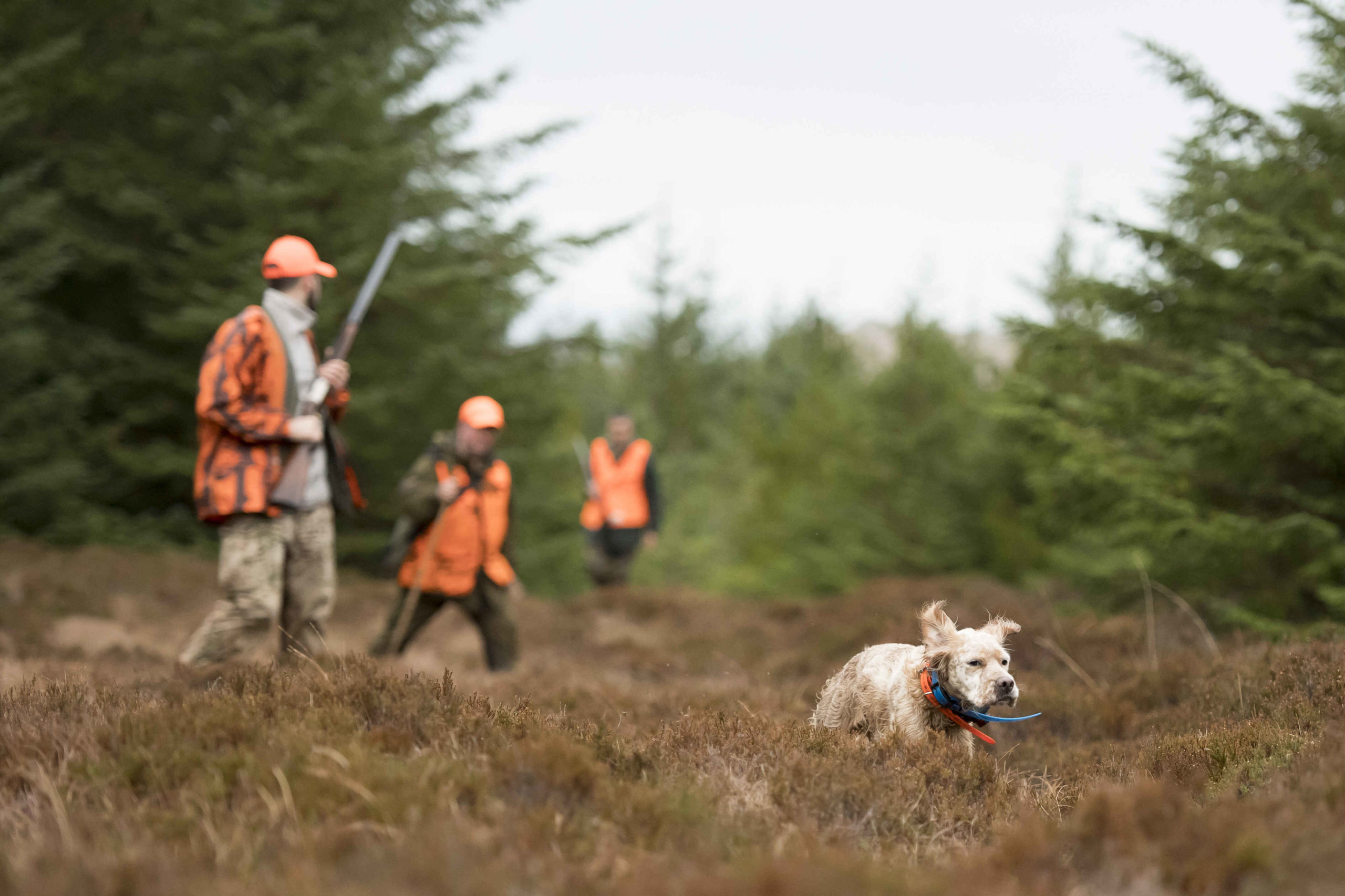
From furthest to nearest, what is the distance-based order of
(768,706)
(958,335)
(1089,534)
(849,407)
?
(958,335) < (849,407) < (1089,534) < (768,706)

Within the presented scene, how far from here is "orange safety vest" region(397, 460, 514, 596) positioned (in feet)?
24.0

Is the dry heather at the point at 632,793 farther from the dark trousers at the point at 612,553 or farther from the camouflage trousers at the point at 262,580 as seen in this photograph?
the dark trousers at the point at 612,553

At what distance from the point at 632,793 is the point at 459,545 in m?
4.64

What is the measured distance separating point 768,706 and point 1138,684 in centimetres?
212

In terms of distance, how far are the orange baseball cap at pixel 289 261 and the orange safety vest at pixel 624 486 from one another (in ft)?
24.5

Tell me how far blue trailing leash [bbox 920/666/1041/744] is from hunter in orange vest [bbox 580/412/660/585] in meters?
9.23

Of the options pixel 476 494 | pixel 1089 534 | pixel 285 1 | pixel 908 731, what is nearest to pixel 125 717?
pixel 908 731

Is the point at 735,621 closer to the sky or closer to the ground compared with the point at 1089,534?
closer to the ground

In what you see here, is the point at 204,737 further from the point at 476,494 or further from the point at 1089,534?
the point at 1089,534

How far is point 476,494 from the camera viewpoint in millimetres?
7441

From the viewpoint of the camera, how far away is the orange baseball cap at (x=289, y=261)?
Answer: 18.9 feet

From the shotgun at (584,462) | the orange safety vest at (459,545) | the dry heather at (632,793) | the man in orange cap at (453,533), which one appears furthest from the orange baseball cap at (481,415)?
the shotgun at (584,462)

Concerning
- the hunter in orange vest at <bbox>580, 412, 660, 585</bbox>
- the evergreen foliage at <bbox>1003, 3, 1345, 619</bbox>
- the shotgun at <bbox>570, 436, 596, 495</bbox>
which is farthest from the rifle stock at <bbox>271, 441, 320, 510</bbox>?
the shotgun at <bbox>570, 436, 596, 495</bbox>

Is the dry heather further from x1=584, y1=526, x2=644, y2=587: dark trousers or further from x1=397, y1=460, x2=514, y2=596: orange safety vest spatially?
x1=584, y1=526, x2=644, y2=587: dark trousers
